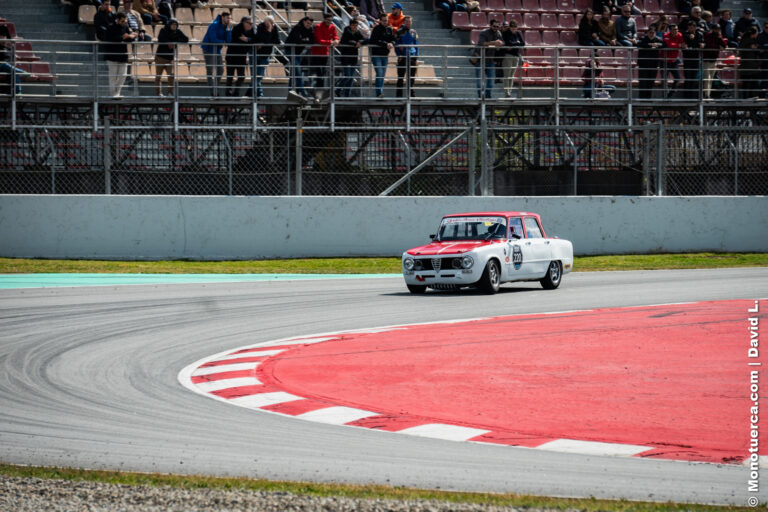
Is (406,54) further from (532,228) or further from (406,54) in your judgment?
(532,228)

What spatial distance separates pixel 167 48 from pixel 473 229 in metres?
8.85

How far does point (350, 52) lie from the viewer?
2200 cm

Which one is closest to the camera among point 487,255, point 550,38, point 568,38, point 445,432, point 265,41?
point 445,432

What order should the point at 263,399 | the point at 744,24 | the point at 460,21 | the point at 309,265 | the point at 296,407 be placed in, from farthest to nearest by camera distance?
the point at 460,21 < the point at 744,24 < the point at 309,265 < the point at 263,399 < the point at 296,407

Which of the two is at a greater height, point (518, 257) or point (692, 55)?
point (692, 55)

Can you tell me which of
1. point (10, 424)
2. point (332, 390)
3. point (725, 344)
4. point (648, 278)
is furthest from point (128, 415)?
point (648, 278)

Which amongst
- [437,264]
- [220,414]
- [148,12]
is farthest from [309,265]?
[220,414]

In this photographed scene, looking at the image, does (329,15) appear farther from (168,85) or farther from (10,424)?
(10,424)

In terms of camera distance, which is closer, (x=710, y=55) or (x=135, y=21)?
(x=135, y=21)

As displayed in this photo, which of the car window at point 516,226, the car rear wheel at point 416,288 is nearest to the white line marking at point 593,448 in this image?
the car rear wheel at point 416,288

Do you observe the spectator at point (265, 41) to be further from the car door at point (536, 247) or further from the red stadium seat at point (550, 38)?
the red stadium seat at point (550, 38)

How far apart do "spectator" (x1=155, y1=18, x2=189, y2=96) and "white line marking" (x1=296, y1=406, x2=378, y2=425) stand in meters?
14.9

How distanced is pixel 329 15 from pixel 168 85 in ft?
11.9

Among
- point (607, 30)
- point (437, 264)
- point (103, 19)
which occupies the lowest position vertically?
point (437, 264)
